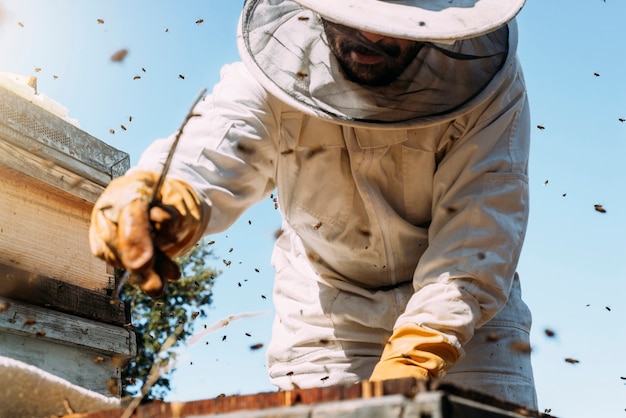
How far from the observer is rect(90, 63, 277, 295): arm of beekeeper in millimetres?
1693

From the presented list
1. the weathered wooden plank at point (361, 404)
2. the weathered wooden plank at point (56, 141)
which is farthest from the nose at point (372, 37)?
the weathered wooden plank at point (56, 141)

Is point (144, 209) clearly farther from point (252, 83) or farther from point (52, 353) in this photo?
point (52, 353)

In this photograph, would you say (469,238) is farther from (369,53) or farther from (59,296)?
(59,296)

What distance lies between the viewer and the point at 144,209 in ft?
5.60

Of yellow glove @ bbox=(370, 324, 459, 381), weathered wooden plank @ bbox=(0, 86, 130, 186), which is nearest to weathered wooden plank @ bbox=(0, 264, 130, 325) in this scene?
weathered wooden plank @ bbox=(0, 86, 130, 186)

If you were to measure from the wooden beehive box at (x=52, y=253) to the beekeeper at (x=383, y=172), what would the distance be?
1214 mm

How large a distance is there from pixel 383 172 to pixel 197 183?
56 centimetres

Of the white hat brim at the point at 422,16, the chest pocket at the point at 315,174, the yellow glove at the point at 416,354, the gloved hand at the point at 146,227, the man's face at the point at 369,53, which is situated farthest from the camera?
the chest pocket at the point at 315,174

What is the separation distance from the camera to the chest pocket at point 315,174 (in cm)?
223

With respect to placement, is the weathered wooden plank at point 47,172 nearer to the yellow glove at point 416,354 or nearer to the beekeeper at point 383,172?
the beekeeper at point 383,172

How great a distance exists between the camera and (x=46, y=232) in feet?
10.9

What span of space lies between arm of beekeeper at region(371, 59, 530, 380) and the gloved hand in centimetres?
60

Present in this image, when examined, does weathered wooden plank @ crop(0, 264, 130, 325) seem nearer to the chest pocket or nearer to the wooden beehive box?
the wooden beehive box

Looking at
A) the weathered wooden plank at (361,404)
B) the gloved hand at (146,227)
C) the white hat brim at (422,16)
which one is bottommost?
the weathered wooden plank at (361,404)
